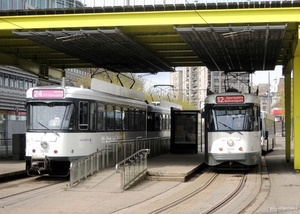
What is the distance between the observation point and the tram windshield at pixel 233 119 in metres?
20.8

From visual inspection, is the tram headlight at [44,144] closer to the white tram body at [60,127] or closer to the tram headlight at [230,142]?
the white tram body at [60,127]

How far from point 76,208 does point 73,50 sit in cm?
1256

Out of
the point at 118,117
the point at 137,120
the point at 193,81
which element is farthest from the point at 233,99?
the point at 193,81

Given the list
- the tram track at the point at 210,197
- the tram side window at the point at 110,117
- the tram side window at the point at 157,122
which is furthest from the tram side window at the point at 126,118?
the tram side window at the point at 157,122

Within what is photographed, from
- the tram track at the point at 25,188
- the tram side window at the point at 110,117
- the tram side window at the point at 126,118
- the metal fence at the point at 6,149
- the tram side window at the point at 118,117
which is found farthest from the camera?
the metal fence at the point at 6,149

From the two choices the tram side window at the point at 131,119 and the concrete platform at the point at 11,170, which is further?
the tram side window at the point at 131,119

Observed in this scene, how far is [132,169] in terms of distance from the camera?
16953mm

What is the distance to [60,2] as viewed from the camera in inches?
894

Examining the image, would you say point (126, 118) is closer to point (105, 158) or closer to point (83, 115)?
point (105, 158)

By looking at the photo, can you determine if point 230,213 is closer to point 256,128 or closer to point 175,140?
point 256,128

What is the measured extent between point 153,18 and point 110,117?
16.6ft

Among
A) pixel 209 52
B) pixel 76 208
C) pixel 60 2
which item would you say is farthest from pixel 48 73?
pixel 76 208

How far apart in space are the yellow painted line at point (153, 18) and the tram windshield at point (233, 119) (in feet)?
13.9

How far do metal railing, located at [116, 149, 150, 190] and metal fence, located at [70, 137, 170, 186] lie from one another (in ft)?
5.00
